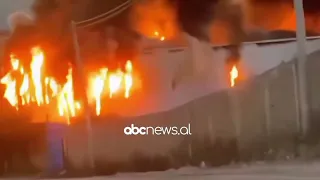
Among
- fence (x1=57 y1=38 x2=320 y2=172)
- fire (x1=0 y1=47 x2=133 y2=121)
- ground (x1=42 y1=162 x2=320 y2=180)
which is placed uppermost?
fire (x1=0 y1=47 x2=133 y2=121)

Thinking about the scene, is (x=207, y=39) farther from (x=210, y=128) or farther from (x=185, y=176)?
(x=185, y=176)

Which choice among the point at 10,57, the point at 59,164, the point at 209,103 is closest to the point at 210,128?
the point at 209,103

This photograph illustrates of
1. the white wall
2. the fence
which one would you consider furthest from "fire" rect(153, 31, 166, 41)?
the fence

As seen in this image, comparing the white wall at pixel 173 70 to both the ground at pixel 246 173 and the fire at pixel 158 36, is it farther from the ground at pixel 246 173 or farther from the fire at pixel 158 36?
the ground at pixel 246 173

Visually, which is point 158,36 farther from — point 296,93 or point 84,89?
point 296,93

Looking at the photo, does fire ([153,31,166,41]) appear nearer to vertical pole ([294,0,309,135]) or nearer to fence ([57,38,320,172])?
fence ([57,38,320,172])

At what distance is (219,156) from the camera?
40.9 inches

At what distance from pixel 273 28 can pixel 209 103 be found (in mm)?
215

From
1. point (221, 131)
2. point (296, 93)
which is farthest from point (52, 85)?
point (296, 93)
